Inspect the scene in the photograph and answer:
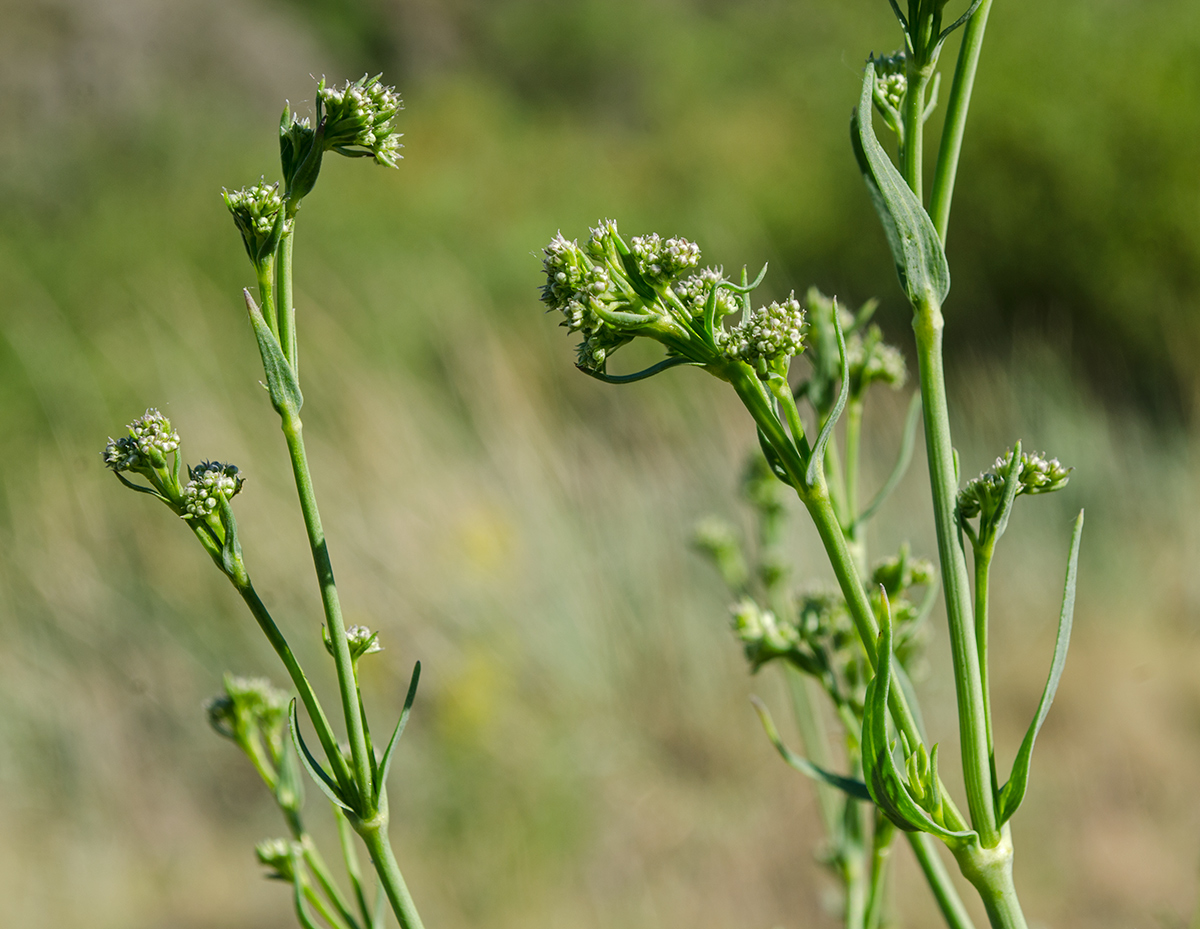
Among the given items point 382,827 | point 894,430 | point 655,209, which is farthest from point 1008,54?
point 382,827

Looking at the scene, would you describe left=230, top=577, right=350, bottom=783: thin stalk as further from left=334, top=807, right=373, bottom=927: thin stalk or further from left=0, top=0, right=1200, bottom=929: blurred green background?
left=0, top=0, right=1200, bottom=929: blurred green background

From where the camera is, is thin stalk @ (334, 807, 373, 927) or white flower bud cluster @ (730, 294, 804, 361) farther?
thin stalk @ (334, 807, 373, 927)

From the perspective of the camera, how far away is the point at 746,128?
19797 mm

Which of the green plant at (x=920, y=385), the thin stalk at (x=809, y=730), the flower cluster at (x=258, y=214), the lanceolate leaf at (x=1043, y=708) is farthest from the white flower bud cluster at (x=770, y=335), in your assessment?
the thin stalk at (x=809, y=730)

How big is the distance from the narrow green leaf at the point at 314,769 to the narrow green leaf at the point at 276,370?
23 centimetres

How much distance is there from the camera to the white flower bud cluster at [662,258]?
2.46ft

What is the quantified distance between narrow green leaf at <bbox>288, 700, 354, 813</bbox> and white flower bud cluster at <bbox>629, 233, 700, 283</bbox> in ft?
1.42

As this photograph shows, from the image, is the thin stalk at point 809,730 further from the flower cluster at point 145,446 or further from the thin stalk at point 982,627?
the flower cluster at point 145,446

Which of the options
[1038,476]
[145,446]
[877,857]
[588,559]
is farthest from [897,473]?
[588,559]

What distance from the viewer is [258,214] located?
75 cm

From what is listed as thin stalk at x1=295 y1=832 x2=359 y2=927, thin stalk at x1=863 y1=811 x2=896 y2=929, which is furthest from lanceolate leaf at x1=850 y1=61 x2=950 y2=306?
thin stalk at x1=295 y1=832 x2=359 y2=927

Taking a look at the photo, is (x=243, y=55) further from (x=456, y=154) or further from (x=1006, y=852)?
(x=1006, y=852)

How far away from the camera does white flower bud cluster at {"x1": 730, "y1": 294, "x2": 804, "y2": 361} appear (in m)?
0.70

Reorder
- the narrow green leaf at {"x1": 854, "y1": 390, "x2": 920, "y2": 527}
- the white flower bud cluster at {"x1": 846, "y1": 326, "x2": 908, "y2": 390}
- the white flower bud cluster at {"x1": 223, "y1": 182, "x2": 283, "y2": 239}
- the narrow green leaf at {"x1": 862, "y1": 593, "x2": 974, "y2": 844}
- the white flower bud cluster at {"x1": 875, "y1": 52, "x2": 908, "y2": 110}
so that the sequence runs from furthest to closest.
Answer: the white flower bud cluster at {"x1": 846, "y1": 326, "x2": 908, "y2": 390} → the narrow green leaf at {"x1": 854, "y1": 390, "x2": 920, "y2": 527} → the white flower bud cluster at {"x1": 875, "y1": 52, "x2": 908, "y2": 110} → the white flower bud cluster at {"x1": 223, "y1": 182, "x2": 283, "y2": 239} → the narrow green leaf at {"x1": 862, "y1": 593, "x2": 974, "y2": 844}
